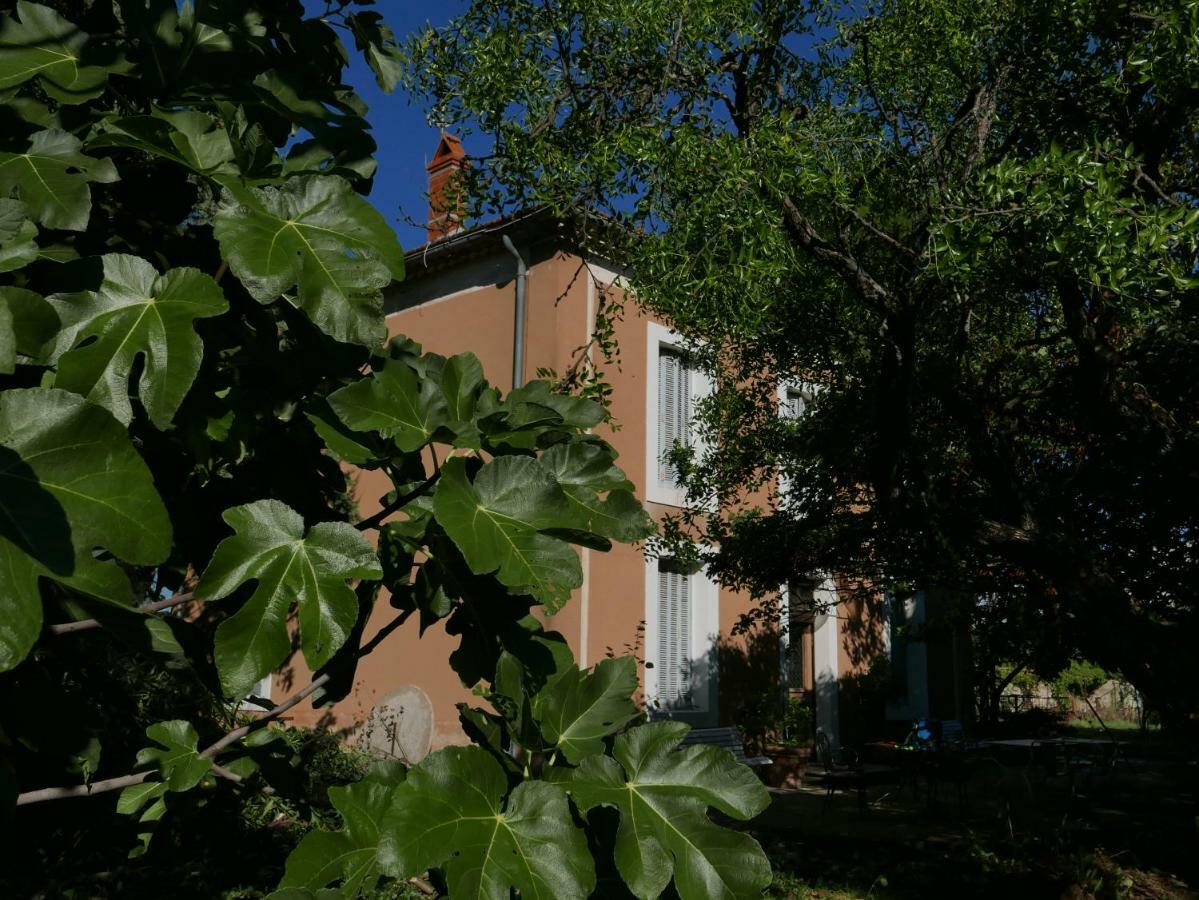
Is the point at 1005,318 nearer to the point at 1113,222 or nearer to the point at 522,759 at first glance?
the point at 1113,222

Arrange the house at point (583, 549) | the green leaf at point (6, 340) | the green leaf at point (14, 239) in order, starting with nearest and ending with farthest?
the green leaf at point (6, 340) → the green leaf at point (14, 239) → the house at point (583, 549)

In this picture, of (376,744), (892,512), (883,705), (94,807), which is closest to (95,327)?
(94,807)

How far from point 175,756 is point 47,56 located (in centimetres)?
115

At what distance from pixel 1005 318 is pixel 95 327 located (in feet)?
27.4

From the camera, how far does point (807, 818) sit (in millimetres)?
10188

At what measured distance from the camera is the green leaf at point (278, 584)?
4.43ft

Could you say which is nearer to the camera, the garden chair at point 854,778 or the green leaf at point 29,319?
the green leaf at point 29,319

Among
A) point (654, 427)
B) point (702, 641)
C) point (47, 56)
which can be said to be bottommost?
point (702, 641)

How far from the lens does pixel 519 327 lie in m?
12.3

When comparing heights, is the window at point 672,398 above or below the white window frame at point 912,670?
above

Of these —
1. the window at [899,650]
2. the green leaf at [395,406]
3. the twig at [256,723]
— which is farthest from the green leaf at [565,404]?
the window at [899,650]

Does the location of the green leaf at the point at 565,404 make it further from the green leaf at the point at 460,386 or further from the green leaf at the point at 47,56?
the green leaf at the point at 47,56

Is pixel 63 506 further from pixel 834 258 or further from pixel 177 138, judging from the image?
pixel 834 258

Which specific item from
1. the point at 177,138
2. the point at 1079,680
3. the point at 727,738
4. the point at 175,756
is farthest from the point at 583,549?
the point at 1079,680
